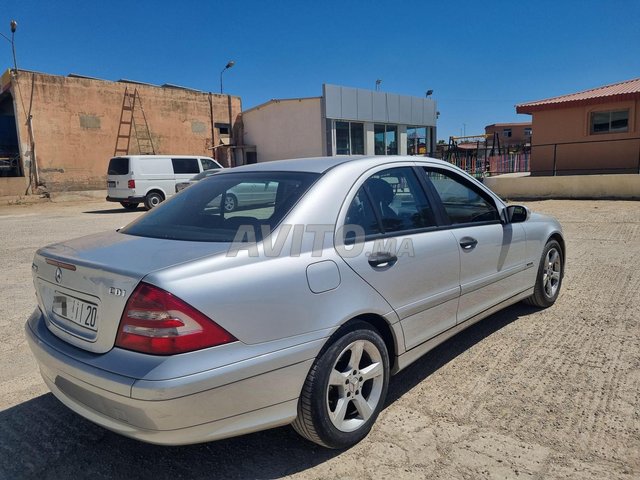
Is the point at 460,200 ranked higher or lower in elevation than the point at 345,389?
higher

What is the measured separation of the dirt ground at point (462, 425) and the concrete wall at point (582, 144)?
15.6 metres

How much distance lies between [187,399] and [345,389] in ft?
2.94

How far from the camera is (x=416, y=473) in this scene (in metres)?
2.31

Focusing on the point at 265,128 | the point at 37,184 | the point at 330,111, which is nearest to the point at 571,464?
the point at 330,111

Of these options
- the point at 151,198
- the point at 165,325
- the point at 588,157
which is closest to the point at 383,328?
the point at 165,325

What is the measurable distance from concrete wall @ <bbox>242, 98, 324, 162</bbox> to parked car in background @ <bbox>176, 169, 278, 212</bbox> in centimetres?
2236

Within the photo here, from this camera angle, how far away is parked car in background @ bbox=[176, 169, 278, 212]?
289 centimetres

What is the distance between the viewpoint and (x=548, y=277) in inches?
182

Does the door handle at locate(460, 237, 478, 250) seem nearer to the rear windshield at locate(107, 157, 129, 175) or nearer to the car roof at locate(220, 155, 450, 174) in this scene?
the car roof at locate(220, 155, 450, 174)

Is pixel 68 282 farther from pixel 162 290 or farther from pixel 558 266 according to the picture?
pixel 558 266

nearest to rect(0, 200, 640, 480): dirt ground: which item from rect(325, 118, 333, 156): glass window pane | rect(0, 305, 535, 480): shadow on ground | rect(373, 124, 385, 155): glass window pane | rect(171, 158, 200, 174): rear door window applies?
rect(0, 305, 535, 480): shadow on ground

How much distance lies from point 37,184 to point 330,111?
14858mm

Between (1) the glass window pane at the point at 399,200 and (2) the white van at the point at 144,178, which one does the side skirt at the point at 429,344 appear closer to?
(1) the glass window pane at the point at 399,200

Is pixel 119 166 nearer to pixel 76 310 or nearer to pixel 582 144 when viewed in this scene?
pixel 76 310
